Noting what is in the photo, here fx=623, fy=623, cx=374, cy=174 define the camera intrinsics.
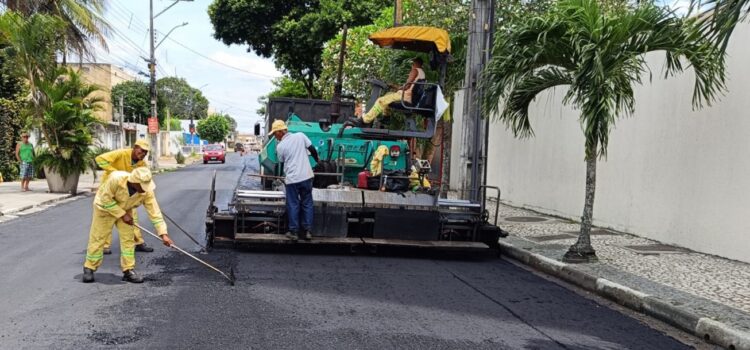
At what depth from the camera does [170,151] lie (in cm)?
6544

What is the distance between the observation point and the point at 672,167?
972 cm

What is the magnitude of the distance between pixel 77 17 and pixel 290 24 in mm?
9525

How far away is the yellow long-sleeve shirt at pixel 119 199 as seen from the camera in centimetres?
651

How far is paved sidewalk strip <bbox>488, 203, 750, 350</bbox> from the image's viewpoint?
5.64 metres

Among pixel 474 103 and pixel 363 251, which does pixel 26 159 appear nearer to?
pixel 363 251

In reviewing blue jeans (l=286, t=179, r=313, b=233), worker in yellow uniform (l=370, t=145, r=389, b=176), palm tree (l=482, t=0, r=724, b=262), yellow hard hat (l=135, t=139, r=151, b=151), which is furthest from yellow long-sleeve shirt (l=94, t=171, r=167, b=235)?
palm tree (l=482, t=0, r=724, b=262)

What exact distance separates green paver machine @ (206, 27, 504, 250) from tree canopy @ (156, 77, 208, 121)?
76208 mm

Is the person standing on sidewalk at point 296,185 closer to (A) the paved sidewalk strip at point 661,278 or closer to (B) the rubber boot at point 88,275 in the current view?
(B) the rubber boot at point 88,275

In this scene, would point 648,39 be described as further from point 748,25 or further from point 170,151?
point 170,151

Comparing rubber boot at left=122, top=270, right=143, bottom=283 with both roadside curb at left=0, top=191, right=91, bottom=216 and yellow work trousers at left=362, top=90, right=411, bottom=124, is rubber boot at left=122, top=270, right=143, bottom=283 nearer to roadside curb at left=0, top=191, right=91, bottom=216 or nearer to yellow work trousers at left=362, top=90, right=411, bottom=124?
yellow work trousers at left=362, top=90, right=411, bottom=124

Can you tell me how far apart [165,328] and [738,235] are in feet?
24.2

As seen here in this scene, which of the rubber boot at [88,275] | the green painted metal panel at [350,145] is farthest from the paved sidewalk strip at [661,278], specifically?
the rubber boot at [88,275]

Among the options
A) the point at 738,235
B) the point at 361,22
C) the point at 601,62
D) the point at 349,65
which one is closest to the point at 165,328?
the point at 601,62

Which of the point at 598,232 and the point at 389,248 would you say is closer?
the point at 389,248
